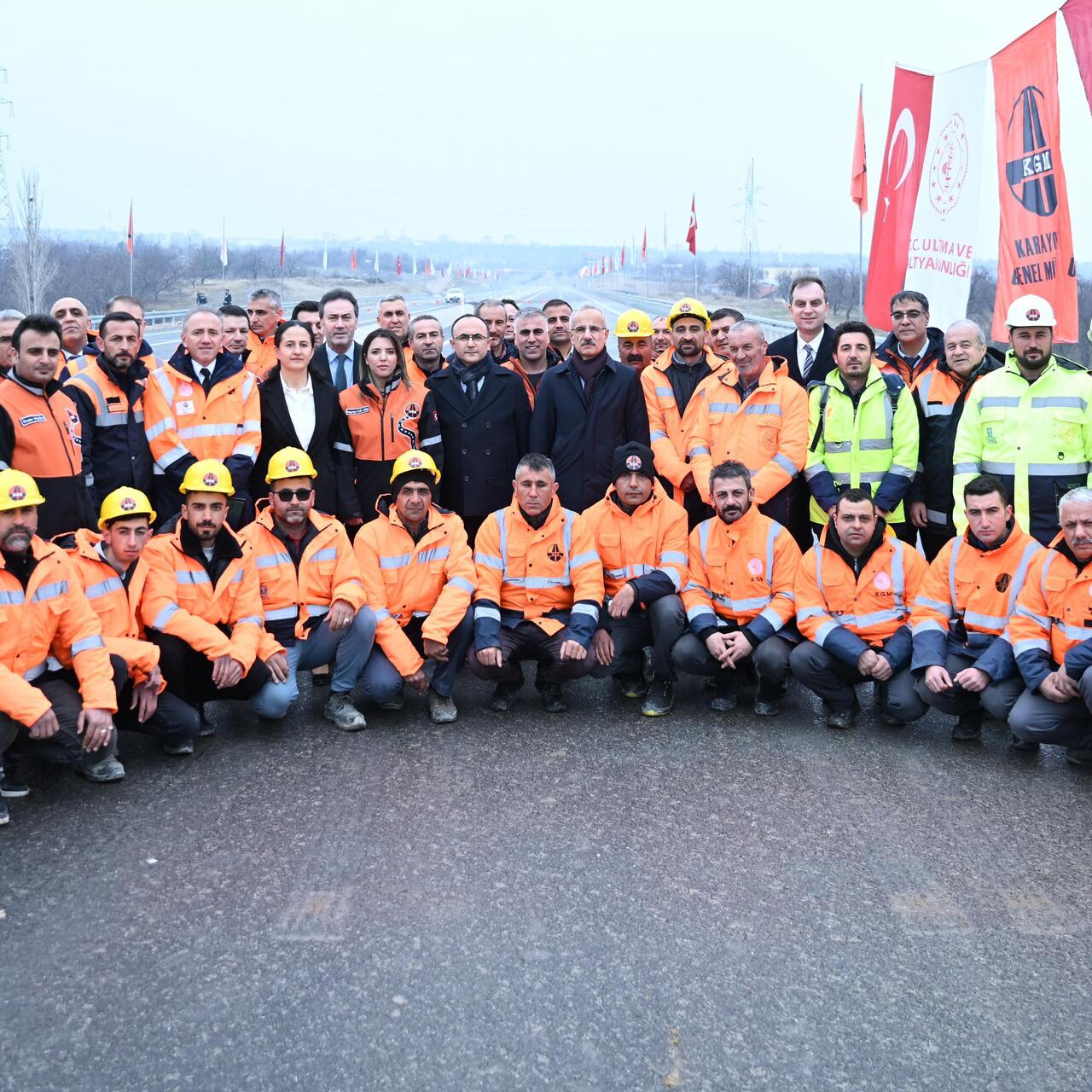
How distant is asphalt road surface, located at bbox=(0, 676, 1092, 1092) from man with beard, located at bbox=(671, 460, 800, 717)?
550 mm

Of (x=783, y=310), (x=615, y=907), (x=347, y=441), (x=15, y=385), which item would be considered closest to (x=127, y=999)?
(x=615, y=907)

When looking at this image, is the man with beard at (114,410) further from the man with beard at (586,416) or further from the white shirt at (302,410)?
the man with beard at (586,416)

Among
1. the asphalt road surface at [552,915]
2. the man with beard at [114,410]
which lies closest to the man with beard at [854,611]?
the asphalt road surface at [552,915]

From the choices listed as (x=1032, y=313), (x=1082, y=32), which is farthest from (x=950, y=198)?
(x=1032, y=313)

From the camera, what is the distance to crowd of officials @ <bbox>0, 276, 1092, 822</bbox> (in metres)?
5.57

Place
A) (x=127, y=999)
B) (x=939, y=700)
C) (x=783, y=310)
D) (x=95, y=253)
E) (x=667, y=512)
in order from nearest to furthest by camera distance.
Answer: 1. (x=127, y=999)
2. (x=939, y=700)
3. (x=667, y=512)
4. (x=783, y=310)
5. (x=95, y=253)

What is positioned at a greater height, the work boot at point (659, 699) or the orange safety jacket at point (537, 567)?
the orange safety jacket at point (537, 567)

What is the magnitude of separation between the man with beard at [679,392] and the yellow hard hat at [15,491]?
3.87m

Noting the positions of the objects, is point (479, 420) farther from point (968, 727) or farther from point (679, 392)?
point (968, 727)

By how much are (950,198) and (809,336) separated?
376 cm

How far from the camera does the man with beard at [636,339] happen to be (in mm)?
7844

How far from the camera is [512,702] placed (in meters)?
6.54

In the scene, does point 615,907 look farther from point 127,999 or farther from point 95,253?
point 95,253

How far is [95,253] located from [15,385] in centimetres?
5954
